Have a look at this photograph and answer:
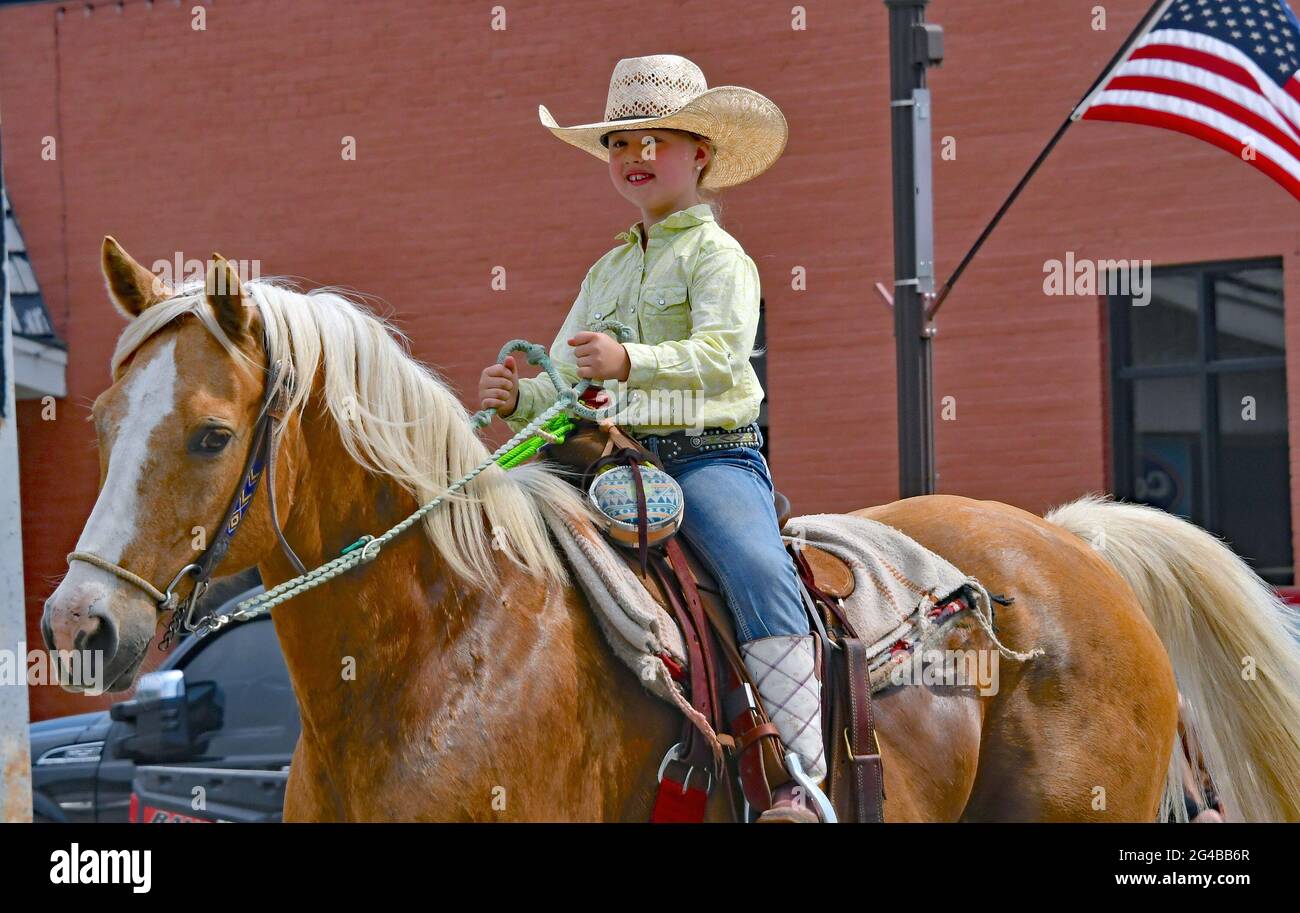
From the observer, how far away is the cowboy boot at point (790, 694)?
364 cm

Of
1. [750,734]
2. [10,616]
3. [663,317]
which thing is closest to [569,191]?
[10,616]

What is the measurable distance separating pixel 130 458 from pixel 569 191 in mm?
7872

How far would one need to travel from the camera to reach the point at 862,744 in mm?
3848

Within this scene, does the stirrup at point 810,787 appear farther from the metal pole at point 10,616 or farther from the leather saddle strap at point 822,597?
the metal pole at point 10,616

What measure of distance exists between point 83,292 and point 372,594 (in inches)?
376

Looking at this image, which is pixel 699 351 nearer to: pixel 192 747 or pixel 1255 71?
pixel 1255 71

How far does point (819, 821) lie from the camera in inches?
139

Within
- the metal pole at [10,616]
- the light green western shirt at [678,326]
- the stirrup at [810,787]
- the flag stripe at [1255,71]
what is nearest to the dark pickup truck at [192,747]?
the metal pole at [10,616]

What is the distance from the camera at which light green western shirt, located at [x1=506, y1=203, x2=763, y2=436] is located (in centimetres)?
368

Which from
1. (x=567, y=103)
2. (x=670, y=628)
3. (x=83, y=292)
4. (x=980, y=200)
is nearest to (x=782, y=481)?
(x=980, y=200)

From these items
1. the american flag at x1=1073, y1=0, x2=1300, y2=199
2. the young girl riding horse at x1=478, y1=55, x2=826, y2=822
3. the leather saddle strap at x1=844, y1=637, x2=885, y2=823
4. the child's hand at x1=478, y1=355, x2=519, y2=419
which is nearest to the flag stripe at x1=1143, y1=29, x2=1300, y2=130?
the american flag at x1=1073, y1=0, x2=1300, y2=199

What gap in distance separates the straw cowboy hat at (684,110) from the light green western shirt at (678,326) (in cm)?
24

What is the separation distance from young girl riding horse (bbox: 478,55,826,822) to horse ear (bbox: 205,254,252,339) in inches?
29.6
